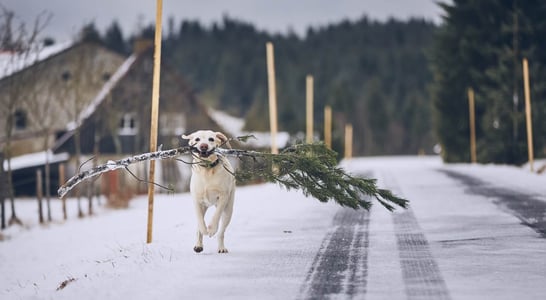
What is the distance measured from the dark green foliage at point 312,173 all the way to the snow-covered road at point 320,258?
699mm

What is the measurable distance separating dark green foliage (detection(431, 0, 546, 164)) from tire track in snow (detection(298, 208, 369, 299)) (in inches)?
1114

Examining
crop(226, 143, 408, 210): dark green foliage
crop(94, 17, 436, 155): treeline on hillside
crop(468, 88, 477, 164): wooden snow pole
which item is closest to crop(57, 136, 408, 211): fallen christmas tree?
crop(226, 143, 408, 210): dark green foliage

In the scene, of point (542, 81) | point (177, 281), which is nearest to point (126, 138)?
point (542, 81)

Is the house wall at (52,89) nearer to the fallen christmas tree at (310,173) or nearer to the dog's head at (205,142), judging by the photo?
the fallen christmas tree at (310,173)

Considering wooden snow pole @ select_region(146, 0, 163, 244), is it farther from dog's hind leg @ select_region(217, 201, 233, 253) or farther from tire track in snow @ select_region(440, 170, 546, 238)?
tire track in snow @ select_region(440, 170, 546, 238)

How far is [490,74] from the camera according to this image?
3847 centimetres

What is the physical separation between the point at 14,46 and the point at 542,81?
27.3 metres

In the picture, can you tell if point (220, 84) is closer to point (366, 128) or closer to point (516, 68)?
point (366, 128)

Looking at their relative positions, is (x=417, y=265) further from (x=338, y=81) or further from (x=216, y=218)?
(x=338, y=81)

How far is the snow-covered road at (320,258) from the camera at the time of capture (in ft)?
22.9

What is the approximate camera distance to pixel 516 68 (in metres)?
37.2

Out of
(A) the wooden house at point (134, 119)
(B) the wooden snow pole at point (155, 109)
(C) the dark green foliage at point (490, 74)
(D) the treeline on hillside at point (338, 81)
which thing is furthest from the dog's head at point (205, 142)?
(D) the treeline on hillside at point (338, 81)

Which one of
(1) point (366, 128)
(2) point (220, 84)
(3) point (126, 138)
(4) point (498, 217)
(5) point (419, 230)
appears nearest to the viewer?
(5) point (419, 230)

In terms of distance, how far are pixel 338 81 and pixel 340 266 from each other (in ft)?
421
